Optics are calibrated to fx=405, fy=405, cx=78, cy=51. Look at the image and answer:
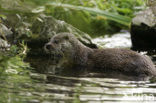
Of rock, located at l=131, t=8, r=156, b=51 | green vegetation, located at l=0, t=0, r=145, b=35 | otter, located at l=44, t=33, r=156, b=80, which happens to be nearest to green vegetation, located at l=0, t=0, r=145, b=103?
green vegetation, located at l=0, t=0, r=145, b=35

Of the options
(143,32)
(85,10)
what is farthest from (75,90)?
(143,32)

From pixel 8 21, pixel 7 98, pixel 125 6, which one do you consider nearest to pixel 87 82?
pixel 7 98

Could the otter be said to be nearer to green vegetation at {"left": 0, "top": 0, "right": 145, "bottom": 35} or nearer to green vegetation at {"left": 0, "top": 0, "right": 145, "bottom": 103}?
green vegetation at {"left": 0, "top": 0, "right": 145, "bottom": 103}

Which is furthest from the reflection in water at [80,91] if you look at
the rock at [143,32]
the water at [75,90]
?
the rock at [143,32]

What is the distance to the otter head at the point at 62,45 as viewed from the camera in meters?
6.82

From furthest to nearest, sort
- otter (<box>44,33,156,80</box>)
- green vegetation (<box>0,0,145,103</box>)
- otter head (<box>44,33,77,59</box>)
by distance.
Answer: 1. otter head (<box>44,33,77,59</box>)
2. otter (<box>44,33,156,80</box>)
3. green vegetation (<box>0,0,145,103</box>)

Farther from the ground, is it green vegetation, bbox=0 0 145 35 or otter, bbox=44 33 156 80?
green vegetation, bbox=0 0 145 35

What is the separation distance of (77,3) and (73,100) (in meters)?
5.32

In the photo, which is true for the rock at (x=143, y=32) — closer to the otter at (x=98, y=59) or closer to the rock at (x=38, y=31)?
the rock at (x=38, y=31)

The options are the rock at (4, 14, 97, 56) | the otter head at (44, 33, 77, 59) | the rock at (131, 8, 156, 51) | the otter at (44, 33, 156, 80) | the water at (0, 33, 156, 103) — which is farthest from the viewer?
the rock at (131, 8, 156, 51)

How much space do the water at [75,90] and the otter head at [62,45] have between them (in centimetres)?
135

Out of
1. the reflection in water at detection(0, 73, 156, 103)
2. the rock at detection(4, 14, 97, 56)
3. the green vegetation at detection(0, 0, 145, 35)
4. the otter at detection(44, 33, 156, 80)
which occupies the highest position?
the green vegetation at detection(0, 0, 145, 35)

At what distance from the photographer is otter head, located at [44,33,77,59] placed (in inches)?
269

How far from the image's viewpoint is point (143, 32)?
9203mm
